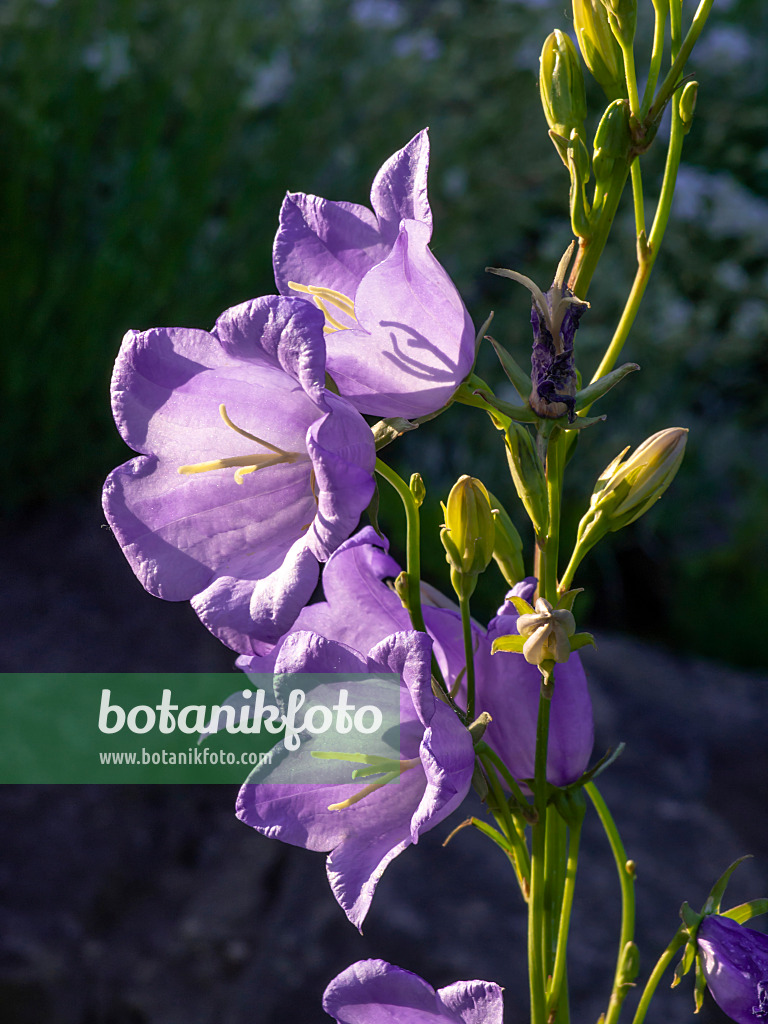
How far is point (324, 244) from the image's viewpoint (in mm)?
795

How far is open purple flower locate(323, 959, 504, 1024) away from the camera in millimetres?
738

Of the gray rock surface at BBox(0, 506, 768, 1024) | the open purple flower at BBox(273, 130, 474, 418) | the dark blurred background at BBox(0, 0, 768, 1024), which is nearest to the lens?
the open purple flower at BBox(273, 130, 474, 418)

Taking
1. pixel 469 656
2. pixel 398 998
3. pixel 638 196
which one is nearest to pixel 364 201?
pixel 638 196

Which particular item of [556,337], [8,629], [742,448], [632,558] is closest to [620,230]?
[742,448]

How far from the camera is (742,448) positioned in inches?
161

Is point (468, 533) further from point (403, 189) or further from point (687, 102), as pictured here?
point (687, 102)

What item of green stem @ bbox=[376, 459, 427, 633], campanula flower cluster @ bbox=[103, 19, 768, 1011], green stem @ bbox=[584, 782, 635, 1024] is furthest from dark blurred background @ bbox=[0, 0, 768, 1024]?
green stem @ bbox=[376, 459, 427, 633]

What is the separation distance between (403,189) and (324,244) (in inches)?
3.1

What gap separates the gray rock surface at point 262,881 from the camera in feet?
6.81

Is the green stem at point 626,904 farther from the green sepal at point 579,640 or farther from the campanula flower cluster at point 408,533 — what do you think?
the green sepal at point 579,640

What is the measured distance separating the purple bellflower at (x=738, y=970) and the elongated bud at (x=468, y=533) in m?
0.34

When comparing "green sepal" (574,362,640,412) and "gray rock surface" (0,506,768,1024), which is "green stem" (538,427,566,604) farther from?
"gray rock surface" (0,506,768,1024)

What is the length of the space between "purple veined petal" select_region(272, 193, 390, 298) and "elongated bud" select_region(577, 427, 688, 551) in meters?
0.26

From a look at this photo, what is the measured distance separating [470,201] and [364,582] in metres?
3.25
